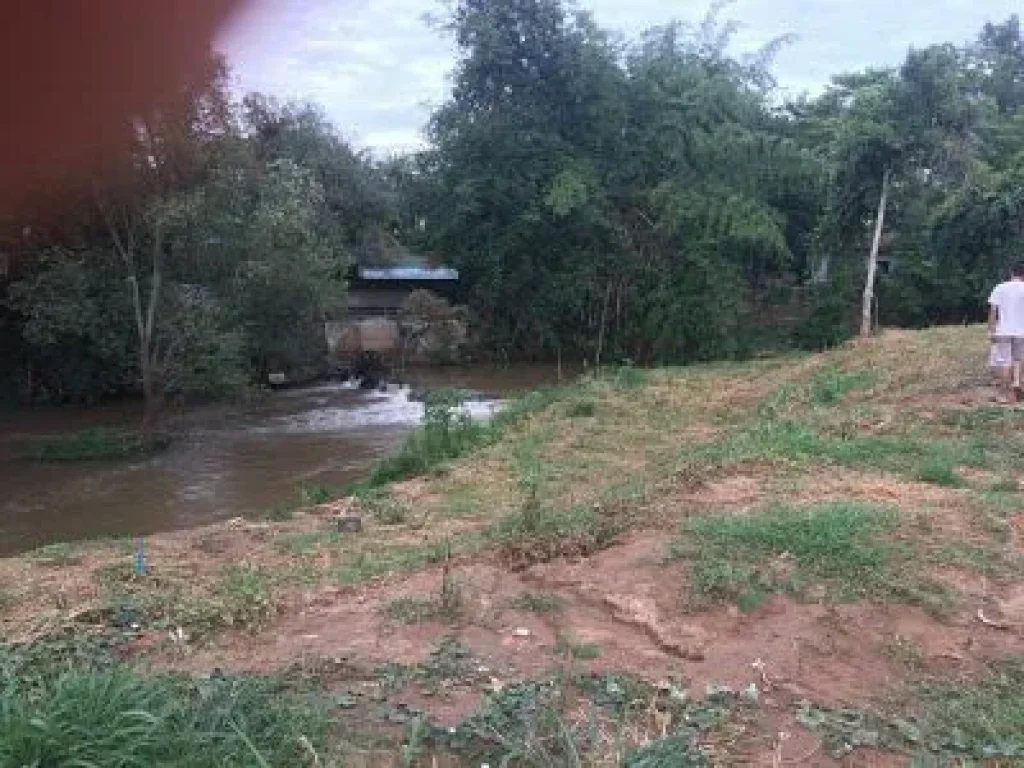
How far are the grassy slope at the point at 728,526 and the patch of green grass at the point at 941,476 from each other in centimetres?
2

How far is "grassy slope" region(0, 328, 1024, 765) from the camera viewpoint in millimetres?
4406

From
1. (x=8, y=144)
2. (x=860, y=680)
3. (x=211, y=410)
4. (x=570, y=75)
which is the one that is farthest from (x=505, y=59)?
(x=860, y=680)

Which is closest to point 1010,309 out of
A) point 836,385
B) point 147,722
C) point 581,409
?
point 836,385

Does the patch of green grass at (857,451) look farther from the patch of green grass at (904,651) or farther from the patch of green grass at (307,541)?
the patch of green grass at (904,651)

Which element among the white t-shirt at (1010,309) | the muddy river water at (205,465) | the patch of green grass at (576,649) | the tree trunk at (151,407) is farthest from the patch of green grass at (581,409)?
the patch of green grass at (576,649)

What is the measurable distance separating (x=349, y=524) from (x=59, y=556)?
1.85m

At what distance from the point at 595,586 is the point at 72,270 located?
612 inches

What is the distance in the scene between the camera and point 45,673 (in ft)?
11.5

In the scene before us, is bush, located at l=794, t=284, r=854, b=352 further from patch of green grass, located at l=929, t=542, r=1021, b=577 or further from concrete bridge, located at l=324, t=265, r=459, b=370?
patch of green grass, located at l=929, t=542, r=1021, b=577

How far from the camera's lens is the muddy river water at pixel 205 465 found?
512 inches

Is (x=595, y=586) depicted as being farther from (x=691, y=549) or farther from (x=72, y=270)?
(x=72, y=270)

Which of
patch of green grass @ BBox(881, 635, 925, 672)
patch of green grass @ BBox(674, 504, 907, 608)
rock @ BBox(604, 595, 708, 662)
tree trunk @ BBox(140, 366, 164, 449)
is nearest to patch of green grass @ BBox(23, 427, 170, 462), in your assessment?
tree trunk @ BBox(140, 366, 164, 449)

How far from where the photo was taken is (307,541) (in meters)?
7.06

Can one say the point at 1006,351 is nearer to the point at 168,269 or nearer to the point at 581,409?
the point at 581,409
